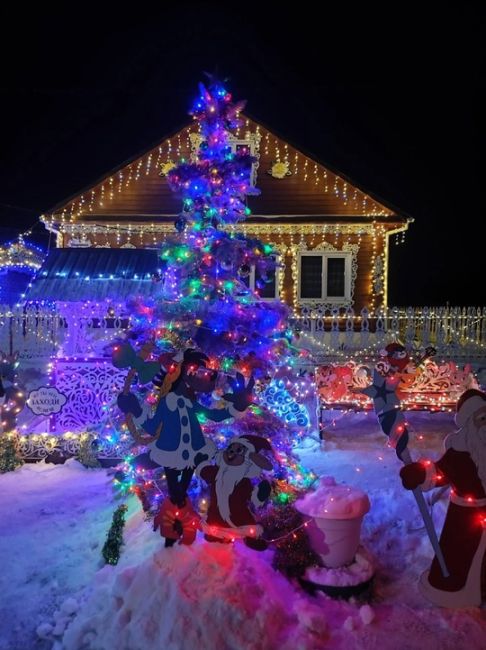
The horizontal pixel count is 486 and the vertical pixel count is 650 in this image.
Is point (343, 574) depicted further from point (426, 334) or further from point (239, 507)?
point (426, 334)

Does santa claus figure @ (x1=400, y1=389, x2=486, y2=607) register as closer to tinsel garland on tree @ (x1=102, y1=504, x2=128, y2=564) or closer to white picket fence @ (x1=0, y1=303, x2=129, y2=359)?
tinsel garland on tree @ (x1=102, y1=504, x2=128, y2=564)

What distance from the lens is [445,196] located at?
117 feet

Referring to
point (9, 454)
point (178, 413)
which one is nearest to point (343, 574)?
point (178, 413)

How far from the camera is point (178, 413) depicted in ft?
16.4

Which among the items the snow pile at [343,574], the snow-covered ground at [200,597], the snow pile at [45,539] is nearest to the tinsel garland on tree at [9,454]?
the snow pile at [45,539]

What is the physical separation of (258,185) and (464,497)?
15.6m

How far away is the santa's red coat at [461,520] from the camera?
4574 mm

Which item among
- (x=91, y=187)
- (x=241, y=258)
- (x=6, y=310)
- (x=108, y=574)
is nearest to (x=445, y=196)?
(x=91, y=187)

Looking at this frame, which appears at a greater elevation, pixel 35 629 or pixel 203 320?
pixel 203 320

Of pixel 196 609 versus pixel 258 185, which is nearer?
pixel 196 609

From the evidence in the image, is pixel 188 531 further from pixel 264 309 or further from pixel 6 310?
pixel 6 310

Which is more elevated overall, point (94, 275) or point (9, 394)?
point (94, 275)

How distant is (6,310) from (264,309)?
11.1 metres

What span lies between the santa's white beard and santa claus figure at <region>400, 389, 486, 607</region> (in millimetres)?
1355
